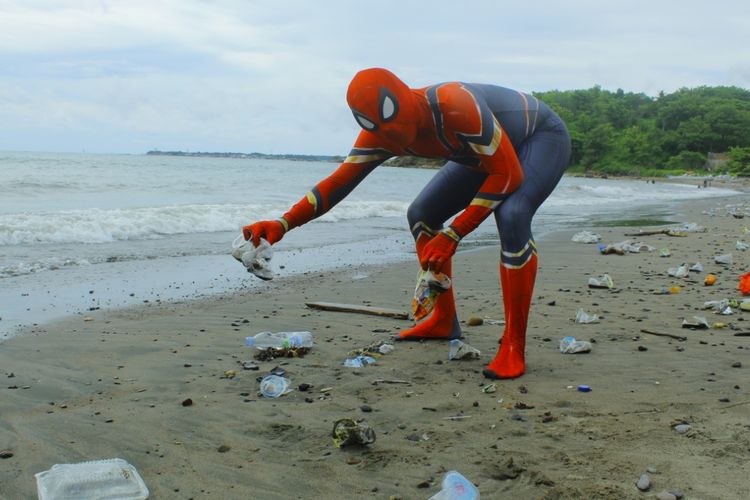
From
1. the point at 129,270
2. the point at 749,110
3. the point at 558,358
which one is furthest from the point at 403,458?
the point at 749,110

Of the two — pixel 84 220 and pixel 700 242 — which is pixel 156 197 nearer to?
pixel 84 220

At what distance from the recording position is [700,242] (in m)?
11.3

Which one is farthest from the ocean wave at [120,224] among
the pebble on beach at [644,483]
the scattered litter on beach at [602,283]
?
the pebble on beach at [644,483]

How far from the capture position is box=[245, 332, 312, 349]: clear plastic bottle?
4.67 meters

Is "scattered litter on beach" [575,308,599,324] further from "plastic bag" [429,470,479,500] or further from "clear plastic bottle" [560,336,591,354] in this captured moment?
"plastic bag" [429,470,479,500]

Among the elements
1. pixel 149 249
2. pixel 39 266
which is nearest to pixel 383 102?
pixel 39 266

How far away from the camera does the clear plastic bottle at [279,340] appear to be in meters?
4.67

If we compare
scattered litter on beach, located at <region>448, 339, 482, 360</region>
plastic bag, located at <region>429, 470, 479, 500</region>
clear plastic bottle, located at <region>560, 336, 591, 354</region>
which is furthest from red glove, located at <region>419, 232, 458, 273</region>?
plastic bag, located at <region>429, 470, 479, 500</region>

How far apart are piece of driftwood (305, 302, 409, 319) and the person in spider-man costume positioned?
128cm

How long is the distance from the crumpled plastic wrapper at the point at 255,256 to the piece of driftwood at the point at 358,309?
7.00 feet

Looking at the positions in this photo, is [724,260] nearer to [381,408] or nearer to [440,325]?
[440,325]

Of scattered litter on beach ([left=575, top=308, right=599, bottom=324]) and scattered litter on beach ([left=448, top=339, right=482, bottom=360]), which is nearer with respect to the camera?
scattered litter on beach ([left=448, top=339, right=482, bottom=360])

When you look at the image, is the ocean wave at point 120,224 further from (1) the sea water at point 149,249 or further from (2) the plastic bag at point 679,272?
(2) the plastic bag at point 679,272

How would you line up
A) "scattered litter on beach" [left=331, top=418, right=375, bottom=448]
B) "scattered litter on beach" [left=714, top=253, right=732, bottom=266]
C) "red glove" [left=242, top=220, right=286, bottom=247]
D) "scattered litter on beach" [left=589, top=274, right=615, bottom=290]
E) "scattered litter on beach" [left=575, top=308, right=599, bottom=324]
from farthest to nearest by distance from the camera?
"scattered litter on beach" [left=714, top=253, right=732, bottom=266] → "scattered litter on beach" [left=589, top=274, right=615, bottom=290] → "scattered litter on beach" [left=575, top=308, right=599, bottom=324] → "red glove" [left=242, top=220, right=286, bottom=247] → "scattered litter on beach" [left=331, top=418, right=375, bottom=448]
